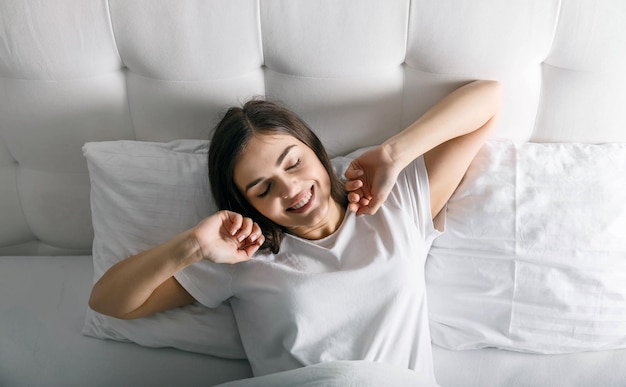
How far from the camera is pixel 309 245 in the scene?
1.19 metres

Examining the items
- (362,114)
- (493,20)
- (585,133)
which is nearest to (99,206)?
(362,114)

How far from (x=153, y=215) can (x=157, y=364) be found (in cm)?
33

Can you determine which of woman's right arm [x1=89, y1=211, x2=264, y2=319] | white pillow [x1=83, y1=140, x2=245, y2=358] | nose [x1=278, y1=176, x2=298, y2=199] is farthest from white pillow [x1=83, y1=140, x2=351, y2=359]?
nose [x1=278, y1=176, x2=298, y2=199]

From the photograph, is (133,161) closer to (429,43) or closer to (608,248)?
(429,43)

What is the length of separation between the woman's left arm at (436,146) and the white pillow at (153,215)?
0.41 feet

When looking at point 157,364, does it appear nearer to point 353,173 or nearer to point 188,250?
point 188,250

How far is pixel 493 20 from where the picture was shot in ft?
3.88

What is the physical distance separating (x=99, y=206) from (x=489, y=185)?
88cm

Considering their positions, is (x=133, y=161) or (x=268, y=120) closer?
(x=268, y=120)

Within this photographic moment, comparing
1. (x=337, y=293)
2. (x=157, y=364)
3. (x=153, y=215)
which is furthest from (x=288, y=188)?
(x=157, y=364)

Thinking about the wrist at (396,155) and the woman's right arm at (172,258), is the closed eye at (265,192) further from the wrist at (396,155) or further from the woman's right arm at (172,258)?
the wrist at (396,155)

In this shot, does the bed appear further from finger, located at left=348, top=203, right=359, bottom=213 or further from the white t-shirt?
finger, located at left=348, top=203, right=359, bottom=213

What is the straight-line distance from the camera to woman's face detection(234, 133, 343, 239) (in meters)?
1.09

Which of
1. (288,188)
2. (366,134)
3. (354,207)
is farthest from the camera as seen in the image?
(366,134)
